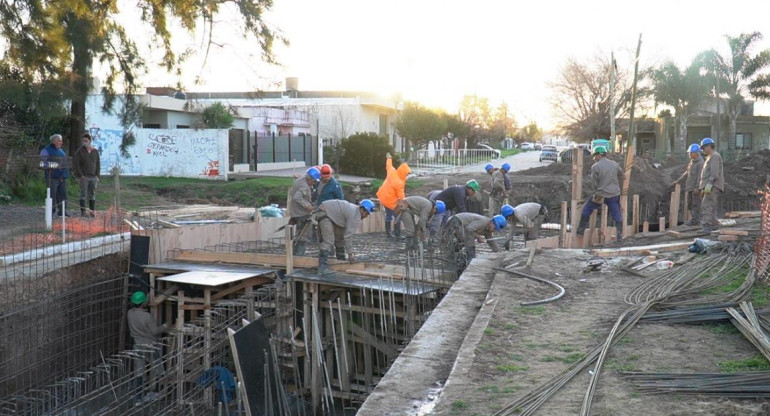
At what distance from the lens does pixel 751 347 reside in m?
5.45

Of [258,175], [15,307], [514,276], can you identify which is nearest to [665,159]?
[258,175]

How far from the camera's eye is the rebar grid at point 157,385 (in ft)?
25.2

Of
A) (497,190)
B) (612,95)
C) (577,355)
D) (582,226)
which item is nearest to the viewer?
(577,355)

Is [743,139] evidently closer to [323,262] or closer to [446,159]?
[446,159]

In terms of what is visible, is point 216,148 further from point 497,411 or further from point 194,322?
point 497,411

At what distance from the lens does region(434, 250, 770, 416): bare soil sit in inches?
173

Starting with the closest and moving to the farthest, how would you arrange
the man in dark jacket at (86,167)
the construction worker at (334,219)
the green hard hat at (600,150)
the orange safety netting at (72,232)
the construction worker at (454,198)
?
the construction worker at (334,219), the orange safety netting at (72,232), the green hard hat at (600,150), the construction worker at (454,198), the man in dark jacket at (86,167)

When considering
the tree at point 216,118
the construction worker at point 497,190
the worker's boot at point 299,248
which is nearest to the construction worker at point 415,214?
the worker's boot at point 299,248

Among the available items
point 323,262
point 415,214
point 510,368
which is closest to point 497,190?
point 415,214

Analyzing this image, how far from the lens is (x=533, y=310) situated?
7.03 meters

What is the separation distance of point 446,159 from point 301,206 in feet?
84.0

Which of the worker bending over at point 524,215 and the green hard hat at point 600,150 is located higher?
the green hard hat at point 600,150

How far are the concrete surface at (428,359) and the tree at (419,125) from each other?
29.6m

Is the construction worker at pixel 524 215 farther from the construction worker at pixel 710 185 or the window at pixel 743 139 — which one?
the window at pixel 743 139
